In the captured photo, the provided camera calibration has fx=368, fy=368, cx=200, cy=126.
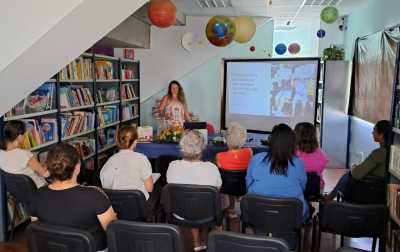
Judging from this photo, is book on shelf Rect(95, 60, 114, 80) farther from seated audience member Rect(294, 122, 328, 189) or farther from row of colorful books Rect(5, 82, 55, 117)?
seated audience member Rect(294, 122, 328, 189)

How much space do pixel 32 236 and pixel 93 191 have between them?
38 centimetres

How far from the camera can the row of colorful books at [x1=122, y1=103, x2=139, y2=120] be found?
6490 millimetres

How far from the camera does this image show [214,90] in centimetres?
750

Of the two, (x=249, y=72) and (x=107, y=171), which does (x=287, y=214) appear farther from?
(x=249, y=72)

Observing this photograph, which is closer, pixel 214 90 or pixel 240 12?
pixel 240 12

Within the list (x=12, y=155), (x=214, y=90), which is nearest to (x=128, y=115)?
(x=214, y=90)

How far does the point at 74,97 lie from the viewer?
15.7 feet

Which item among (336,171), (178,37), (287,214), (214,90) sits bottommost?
(336,171)

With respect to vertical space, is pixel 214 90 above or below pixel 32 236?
above

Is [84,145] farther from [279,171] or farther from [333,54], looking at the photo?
[333,54]

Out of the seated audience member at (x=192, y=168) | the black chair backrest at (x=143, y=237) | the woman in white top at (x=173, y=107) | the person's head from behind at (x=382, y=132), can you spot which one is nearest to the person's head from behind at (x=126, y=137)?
the seated audience member at (x=192, y=168)

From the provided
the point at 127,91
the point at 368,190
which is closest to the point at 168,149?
the point at 368,190

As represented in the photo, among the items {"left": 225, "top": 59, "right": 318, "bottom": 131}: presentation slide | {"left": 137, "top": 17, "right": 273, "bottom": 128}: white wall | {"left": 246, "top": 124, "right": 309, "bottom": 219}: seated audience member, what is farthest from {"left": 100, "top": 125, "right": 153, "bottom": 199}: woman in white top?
{"left": 137, "top": 17, "right": 273, "bottom": 128}: white wall

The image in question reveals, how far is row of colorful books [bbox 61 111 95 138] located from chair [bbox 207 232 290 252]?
3.20m
